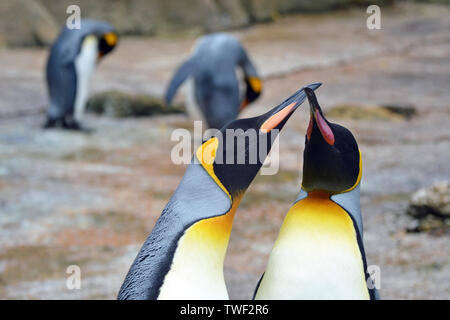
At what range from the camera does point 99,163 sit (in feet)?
16.7

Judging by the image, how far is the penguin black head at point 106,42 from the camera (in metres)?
6.53

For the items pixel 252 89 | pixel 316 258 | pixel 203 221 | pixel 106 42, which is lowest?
pixel 252 89

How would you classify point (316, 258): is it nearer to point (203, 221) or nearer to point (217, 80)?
point (203, 221)

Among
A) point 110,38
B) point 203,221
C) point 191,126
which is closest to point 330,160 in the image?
point 203,221

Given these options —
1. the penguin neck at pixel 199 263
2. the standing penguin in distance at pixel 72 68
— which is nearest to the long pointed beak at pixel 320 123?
the penguin neck at pixel 199 263

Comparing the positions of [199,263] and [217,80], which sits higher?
[199,263]

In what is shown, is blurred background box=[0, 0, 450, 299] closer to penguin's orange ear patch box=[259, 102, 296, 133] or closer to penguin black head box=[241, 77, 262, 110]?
penguin black head box=[241, 77, 262, 110]

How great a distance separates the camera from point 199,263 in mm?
1459

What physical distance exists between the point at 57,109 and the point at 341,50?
471 cm

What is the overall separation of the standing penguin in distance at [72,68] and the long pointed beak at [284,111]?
480 cm

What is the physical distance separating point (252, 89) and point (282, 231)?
4.34 m

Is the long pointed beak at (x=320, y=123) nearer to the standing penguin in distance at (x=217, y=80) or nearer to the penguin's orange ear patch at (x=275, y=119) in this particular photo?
the penguin's orange ear patch at (x=275, y=119)

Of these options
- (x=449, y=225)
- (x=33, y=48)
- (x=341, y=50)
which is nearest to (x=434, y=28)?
(x=341, y=50)

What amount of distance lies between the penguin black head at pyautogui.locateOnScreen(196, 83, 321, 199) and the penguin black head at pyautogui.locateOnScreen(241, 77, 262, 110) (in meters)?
4.38
